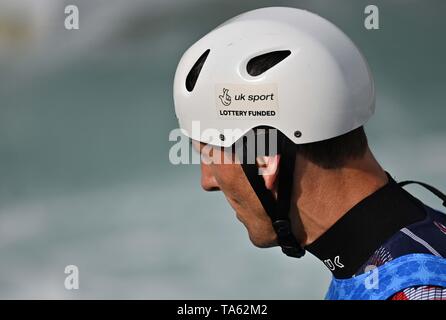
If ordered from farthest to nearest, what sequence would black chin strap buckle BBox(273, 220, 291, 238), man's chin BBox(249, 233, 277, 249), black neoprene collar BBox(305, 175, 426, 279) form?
man's chin BBox(249, 233, 277, 249) → black chin strap buckle BBox(273, 220, 291, 238) → black neoprene collar BBox(305, 175, 426, 279)

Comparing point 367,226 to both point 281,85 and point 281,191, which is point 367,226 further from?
point 281,85

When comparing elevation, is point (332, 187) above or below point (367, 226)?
above

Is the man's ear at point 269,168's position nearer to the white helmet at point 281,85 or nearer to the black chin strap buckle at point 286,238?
the white helmet at point 281,85

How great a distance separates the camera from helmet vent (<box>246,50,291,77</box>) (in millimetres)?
2867

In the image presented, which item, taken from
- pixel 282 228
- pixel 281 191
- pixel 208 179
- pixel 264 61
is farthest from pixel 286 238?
pixel 264 61

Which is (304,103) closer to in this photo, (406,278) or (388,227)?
(388,227)

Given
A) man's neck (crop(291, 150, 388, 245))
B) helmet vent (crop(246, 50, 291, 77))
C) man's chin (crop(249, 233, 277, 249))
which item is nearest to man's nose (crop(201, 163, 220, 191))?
man's chin (crop(249, 233, 277, 249))

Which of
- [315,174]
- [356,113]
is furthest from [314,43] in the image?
[315,174]

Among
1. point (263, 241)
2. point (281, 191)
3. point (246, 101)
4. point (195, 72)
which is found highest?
point (195, 72)

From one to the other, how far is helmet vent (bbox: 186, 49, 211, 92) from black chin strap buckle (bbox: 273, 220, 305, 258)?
68cm

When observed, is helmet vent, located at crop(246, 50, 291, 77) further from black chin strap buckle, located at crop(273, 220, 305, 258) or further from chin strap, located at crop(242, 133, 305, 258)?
black chin strap buckle, located at crop(273, 220, 305, 258)

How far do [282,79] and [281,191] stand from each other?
45 cm

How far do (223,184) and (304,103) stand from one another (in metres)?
0.50

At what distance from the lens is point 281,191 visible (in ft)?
9.59
